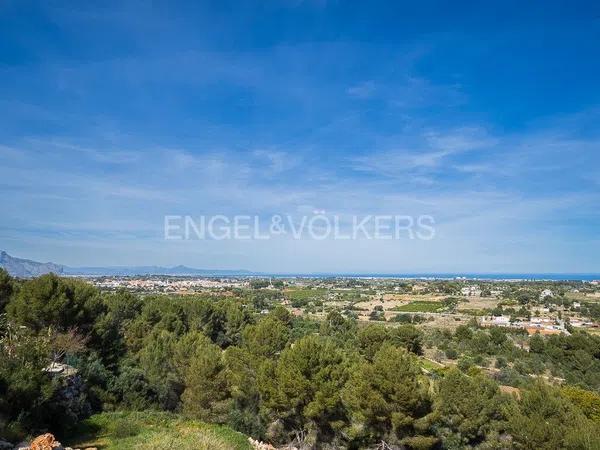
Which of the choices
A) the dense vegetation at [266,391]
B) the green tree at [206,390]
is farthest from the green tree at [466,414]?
the green tree at [206,390]

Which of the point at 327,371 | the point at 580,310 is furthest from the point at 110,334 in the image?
the point at 580,310

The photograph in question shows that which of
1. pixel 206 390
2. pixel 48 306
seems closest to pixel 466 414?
pixel 206 390

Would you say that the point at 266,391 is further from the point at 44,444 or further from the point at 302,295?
the point at 302,295

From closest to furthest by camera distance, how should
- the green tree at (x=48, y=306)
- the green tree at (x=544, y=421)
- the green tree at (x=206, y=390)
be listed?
the green tree at (x=544, y=421) → the green tree at (x=206, y=390) → the green tree at (x=48, y=306)

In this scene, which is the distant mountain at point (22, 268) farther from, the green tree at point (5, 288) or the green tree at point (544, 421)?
the green tree at point (544, 421)

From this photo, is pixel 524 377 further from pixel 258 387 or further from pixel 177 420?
pixel 177 420

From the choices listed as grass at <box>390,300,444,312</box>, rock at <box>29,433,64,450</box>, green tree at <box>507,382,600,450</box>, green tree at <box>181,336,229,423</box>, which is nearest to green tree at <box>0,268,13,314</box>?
green tree at <box>181,336,229,423</box>
